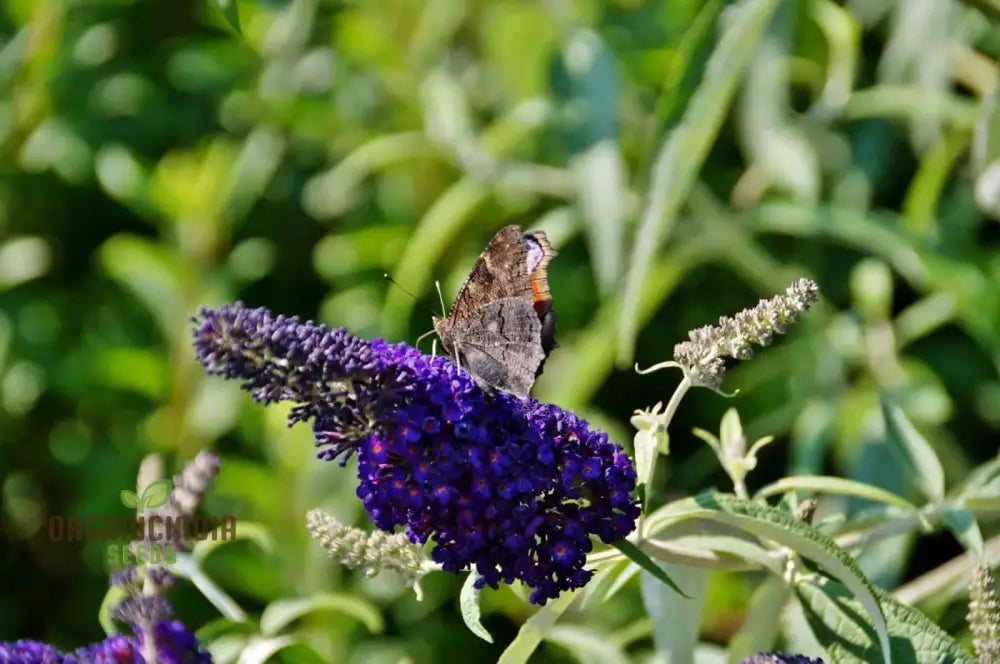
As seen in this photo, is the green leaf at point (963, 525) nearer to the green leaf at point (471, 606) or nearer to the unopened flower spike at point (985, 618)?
the unopened flower spike at point (985, 618)

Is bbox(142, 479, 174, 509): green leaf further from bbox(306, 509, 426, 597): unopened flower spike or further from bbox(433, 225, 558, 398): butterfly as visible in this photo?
bbox(433, 225, 558, 398): butterfly

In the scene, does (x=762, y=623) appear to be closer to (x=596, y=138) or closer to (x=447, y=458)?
(x=447, y=458)

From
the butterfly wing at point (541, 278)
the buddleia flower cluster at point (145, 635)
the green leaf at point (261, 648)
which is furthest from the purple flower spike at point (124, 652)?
the butterfly wing at point (541, 278)

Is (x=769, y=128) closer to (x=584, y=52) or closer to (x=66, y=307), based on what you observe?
(x=584, y=52)

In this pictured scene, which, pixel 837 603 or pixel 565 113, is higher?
pixel 565 113

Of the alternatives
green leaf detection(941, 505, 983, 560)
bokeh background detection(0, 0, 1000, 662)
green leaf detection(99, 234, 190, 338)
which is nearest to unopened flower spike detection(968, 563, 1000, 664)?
green leaf detection(941, 505, 983, 560)

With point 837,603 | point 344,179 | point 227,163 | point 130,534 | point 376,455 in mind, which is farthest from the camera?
point 227,163

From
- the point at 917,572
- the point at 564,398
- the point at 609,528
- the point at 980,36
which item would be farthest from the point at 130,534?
the point at 980,36
